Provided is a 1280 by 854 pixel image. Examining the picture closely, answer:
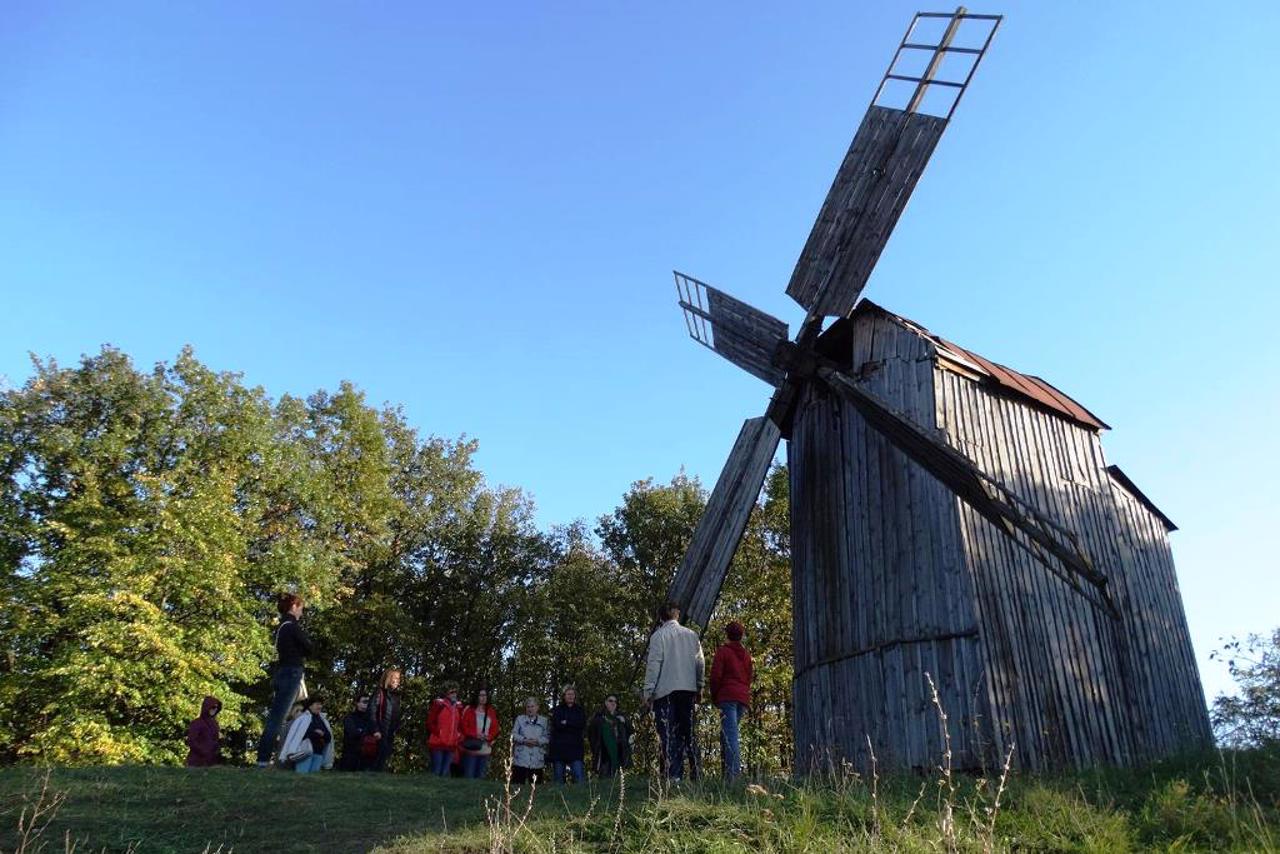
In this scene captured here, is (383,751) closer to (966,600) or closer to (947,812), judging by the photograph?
(966,600)

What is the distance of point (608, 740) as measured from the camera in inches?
530

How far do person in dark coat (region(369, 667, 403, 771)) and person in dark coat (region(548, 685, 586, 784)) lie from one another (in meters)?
2.41

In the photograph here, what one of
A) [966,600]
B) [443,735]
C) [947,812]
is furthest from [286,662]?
[947,812]

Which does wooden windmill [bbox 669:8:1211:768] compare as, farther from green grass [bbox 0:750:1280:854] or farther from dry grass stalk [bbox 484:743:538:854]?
dry grass stalk [bbox 484:743:538:854]

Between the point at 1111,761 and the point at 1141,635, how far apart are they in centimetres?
247

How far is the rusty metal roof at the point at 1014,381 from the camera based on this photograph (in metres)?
12.1

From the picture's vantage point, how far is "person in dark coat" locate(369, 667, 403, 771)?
12734 mm

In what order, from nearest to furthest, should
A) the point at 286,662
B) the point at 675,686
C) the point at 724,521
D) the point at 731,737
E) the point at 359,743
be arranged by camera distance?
the point at 731,737
the point at 675,686
the point at 286,662
the point at 359,743
the point at 724,521

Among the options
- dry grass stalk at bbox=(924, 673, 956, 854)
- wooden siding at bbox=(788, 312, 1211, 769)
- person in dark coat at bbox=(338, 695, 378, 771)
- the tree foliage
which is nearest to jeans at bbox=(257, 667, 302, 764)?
person in dark coat at bbox=(338, 695, 378, 771)

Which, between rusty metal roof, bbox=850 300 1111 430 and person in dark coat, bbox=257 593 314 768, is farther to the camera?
rusty metal roof, bbox=850 300 1111 430

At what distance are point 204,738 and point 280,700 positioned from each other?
181 centimetres

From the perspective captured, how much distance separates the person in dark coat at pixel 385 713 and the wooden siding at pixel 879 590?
19.5ft

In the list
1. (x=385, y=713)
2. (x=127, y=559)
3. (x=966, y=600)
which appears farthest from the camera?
(x=127, y=559)

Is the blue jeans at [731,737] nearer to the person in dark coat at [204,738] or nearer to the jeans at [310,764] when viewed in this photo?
the jeans at [310,764]
